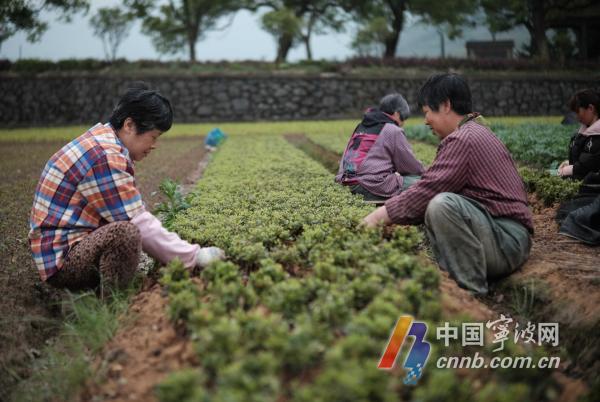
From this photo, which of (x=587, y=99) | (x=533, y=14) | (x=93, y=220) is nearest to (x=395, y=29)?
(x=533, y=14)

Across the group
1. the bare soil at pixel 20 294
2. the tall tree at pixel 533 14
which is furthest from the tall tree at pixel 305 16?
the bare soil at pixel 20 294

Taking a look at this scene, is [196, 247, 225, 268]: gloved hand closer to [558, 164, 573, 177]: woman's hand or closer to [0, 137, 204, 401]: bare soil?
[0, 137, 204, 401]: bare soil

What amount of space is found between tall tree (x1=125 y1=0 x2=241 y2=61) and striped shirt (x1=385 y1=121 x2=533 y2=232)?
30083mm

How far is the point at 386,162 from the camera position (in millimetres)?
5902

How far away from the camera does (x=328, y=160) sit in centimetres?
1112

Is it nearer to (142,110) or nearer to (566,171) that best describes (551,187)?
(566,171)

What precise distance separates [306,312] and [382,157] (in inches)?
141

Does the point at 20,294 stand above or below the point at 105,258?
below

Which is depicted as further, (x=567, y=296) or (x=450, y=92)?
(x=450, y=92)

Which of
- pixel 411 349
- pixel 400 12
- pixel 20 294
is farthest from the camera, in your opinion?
pixel 400 12

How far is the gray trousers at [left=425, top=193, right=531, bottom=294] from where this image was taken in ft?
11.6

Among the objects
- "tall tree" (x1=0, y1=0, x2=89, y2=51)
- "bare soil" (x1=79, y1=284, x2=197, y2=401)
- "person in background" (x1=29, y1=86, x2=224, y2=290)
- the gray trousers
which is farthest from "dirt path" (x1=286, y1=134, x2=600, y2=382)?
"tall tree" (x1=0, y1=0, x2=89, y2=51)

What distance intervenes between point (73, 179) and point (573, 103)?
567cm

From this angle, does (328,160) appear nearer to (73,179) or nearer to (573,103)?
(573,103)
